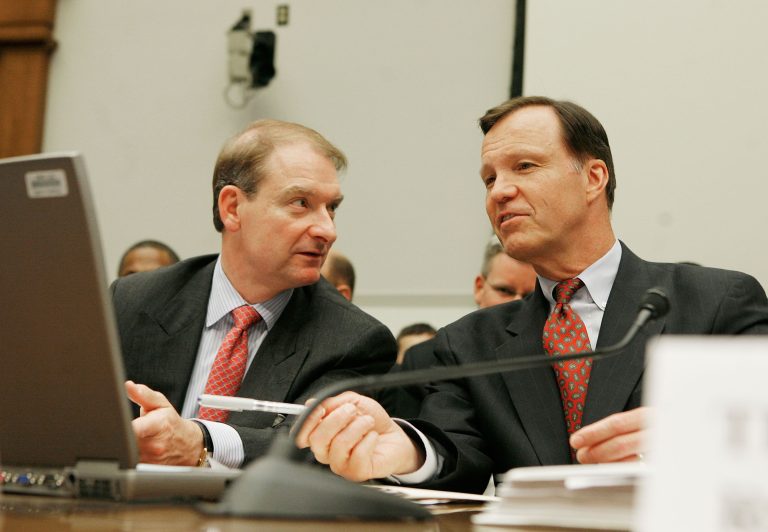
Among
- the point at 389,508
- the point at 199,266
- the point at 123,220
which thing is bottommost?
the point at 123,220

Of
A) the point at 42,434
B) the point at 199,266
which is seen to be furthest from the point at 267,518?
the point at 199,266

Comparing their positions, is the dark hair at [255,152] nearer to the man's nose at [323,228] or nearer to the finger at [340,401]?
the man's nose at [323,228]

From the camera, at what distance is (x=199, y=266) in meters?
2.56

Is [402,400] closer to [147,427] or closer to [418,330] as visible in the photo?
[147,427]

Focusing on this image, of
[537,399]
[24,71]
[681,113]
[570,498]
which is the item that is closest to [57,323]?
[570,498]

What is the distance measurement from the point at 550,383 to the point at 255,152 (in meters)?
1.07

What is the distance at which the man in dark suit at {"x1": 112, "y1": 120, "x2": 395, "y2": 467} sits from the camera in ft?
7.17

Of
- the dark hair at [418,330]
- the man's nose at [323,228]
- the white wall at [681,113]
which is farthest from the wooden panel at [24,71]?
the man's nose at [323,228]

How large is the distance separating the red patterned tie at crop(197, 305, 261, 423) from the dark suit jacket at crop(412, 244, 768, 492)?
0.47 m

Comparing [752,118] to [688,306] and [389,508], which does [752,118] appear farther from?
[389,508]

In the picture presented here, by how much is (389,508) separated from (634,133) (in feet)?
10.8

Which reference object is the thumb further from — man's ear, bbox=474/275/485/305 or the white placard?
man's ear, bbox=474/275/485/305

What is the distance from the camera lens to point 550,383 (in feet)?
6.37

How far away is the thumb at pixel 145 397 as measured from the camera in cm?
153
